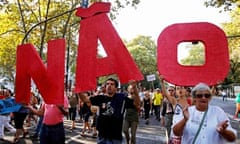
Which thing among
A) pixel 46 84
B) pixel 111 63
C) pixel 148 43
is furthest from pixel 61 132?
pixel 148 43

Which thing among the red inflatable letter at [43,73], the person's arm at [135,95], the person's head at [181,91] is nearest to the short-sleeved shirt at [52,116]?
the red inflatable letter at [43,73]

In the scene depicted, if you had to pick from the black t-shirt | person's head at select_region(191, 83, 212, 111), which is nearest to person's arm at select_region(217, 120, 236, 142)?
person's head at select_region(191, 83, 212, 111)

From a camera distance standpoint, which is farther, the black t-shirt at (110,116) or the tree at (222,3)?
the tree at (222,3)

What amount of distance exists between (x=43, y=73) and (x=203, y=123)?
123 inches

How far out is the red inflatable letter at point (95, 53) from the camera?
5441mm

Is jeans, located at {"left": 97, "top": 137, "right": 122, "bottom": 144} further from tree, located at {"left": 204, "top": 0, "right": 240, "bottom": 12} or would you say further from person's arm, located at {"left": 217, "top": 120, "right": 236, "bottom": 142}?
tree, located at {"left": 204, "top": 0, "right": 240, "bottom": 12}

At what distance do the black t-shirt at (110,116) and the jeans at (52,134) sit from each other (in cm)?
130

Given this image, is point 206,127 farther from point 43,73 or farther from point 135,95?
point 43,73

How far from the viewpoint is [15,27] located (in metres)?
23.7

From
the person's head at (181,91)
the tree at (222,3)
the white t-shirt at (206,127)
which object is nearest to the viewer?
the white t-shirt at (206,127)

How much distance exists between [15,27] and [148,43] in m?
59.3

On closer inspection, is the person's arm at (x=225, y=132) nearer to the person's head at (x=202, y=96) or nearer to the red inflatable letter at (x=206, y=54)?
the person's head at (x=202, y=96)

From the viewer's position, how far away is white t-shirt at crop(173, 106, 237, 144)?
366 centimetres

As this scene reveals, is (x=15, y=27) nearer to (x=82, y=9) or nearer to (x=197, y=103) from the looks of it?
(x=82, y=9)
